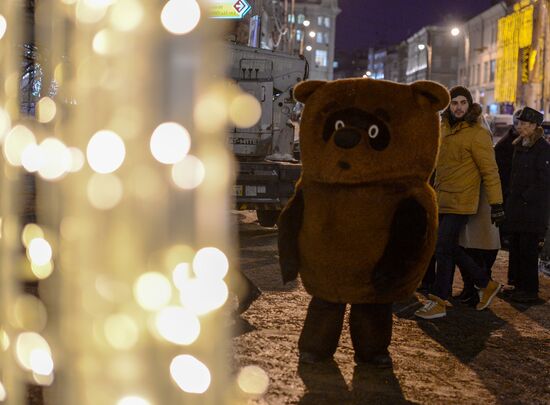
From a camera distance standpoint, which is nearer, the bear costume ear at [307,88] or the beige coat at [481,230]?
the bear costume ear at [307,88]

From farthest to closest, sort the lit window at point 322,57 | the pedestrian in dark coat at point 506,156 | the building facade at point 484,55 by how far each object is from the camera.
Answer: the lit window at point 322,57 < the building facade at point 484,55 < the pedestrian in dark coat at point 506,156

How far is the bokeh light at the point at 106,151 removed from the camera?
2.89 m

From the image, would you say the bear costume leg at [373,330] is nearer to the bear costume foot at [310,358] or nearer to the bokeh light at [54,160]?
the bear costume foot at [310,358]

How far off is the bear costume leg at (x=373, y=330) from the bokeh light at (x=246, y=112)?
20.7 feet

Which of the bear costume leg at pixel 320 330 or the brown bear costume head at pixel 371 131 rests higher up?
the brown bear costume head at pixel 371 131

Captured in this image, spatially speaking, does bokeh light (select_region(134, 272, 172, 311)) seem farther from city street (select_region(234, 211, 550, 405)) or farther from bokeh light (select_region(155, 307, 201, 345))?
city street (select_region(234, 211, 550, 405))

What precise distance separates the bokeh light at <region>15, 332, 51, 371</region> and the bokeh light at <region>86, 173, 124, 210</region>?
89cm

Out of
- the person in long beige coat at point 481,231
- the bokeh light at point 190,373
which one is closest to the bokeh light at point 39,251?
the bokeh light at point 190,373


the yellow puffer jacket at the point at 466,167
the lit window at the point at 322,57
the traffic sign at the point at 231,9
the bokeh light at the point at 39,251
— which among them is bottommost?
the bokeh light at the point at 39,251

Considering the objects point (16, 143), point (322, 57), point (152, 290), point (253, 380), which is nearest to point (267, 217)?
point (253, 380)

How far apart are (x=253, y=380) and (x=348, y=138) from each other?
143 centimetres

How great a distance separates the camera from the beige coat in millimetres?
6520

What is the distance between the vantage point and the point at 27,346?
350 cm

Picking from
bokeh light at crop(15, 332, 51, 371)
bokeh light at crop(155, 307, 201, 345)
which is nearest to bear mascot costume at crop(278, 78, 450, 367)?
bokeh light at crop(155, 307, 201, 345)
